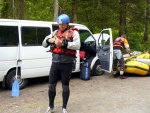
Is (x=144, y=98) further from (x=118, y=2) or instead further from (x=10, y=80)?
(x=118, y=2)

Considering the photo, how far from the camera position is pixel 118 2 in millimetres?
16078

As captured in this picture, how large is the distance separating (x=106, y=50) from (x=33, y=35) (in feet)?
8.82

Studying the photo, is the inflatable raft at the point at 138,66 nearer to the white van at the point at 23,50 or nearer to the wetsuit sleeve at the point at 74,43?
the white van at the point at 23,50

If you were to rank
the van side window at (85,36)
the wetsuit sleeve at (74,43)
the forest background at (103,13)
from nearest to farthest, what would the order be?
the wetsuit sleeve at (74,43), the van side window at (85,36), the forest background at (103,13)

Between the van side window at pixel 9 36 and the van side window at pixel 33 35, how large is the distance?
21cm

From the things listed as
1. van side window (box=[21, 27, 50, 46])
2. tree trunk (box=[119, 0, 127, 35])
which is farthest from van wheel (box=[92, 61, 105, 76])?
tree trunk (box=[119, 0, 127, 35])

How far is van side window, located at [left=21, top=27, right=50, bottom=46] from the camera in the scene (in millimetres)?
7344

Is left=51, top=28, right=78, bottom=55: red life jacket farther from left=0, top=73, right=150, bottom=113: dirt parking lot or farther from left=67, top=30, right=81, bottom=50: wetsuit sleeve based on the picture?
left=0, top=73, right=150, bottom=113: dirt parking lot

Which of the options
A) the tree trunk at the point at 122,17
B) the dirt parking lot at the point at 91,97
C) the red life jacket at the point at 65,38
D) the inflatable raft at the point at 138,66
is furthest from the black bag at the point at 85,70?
the tree trunk at the point at 122,17

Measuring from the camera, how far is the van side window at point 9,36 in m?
6.89

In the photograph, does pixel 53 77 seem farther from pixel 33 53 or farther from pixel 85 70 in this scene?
pixel 85 70

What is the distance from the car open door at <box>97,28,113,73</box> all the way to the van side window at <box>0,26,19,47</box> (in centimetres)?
317

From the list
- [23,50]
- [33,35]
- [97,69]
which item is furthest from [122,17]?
[23,50]

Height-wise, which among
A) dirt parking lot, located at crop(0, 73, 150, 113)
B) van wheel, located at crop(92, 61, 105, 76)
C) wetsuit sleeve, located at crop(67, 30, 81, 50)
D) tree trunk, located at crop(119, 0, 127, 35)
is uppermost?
tree trunk, located at crop(119, 0, 127, 35)
